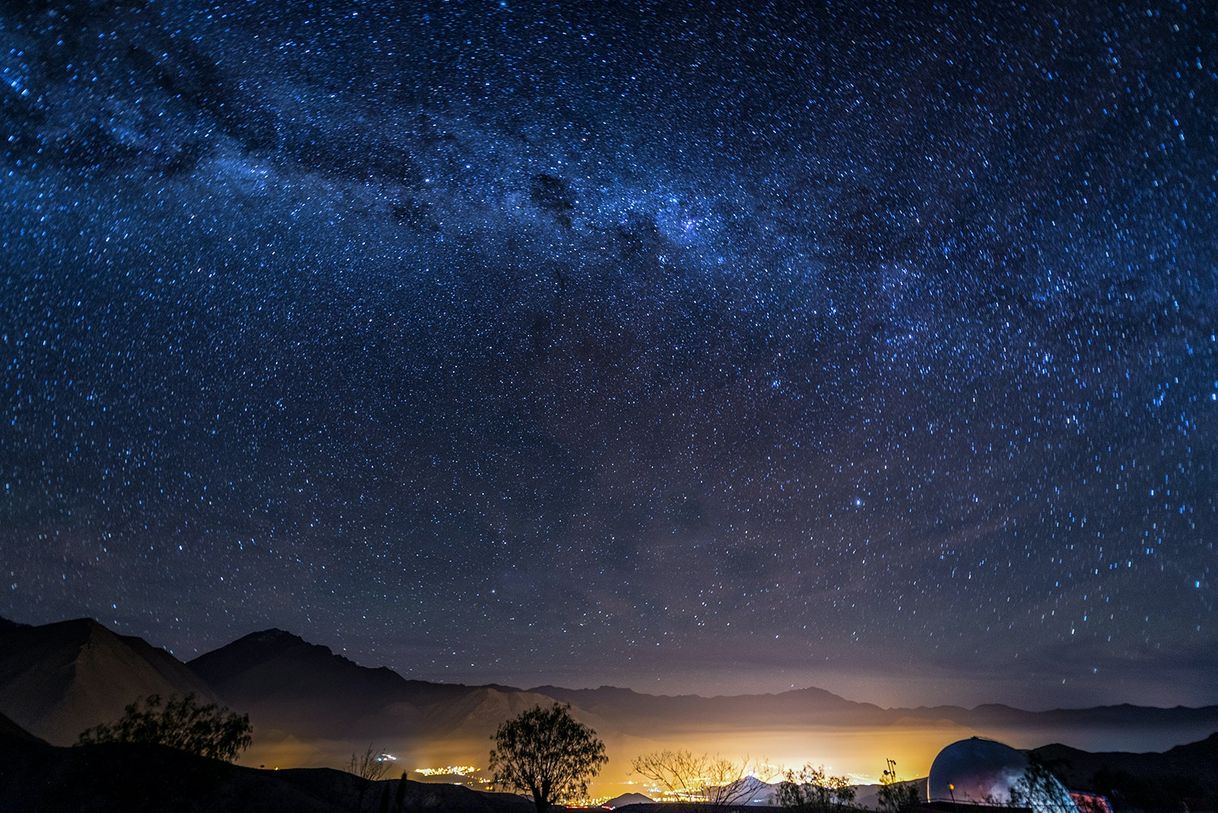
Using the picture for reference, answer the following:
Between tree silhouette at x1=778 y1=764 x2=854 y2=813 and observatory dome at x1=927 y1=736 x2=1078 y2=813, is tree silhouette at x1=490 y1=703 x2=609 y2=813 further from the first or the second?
observatory dome at x1=927 y1=736 x2=1078 y2=813

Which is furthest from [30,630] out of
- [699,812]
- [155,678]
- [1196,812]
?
[1196,812]

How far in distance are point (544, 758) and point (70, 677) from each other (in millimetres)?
150531

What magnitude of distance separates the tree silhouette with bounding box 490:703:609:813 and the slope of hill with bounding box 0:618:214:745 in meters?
126

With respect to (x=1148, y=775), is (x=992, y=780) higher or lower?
higher

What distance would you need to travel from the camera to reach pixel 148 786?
3294 cm

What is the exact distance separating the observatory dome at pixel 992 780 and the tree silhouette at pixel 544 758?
28.3m

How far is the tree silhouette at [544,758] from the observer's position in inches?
1704

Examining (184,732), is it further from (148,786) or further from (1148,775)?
(1148,775)

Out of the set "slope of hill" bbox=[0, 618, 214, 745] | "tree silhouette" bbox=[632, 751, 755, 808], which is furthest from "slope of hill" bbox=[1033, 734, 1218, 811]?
"slope of hill" bbox=[0, 618, 214, 745]

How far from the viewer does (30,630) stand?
164m

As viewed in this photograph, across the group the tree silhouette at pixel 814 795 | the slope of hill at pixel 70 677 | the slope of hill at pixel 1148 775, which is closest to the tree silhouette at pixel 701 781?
the tree silhouette at pixel 814 795

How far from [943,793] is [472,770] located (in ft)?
522

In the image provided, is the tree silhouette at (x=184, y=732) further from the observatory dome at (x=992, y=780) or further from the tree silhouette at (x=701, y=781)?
the observatory dome at (x=992, y=780)

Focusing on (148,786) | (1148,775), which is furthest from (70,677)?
(1148,775)
